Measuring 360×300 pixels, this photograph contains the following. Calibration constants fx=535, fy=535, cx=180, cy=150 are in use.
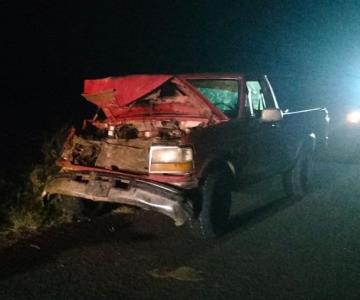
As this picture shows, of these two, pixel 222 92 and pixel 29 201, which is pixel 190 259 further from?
pixel 222 92

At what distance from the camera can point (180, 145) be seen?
539 cm

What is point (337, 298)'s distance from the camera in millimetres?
4281

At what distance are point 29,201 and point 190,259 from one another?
92.7 inches

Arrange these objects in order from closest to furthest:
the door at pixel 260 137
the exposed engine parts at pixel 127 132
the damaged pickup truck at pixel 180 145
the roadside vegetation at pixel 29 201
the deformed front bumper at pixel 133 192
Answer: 1. the deformed front bumper at pixel 133 192
2. the damaged pickup truck at pixel 180 145
3. the roadside vegetation at pixel 29 201
4. the exposed engine parts at pixel 127 132
5. the door at pixel 260 137

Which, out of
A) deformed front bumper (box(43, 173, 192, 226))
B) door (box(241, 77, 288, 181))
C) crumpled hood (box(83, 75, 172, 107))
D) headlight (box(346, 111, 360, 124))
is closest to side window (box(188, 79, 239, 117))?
door (box(241, 77, 288, 181))

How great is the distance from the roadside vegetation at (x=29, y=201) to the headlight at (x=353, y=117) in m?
11.5

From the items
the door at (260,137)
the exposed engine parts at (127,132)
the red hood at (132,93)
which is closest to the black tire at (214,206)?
the door at (260,137)

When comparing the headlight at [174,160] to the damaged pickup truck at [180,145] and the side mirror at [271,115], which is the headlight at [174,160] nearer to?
the damaged pickup truck at [180,145]

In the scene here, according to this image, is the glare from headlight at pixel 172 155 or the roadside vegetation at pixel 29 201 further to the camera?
the roadside vegetation at pixel 29 201

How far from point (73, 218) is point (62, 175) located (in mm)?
862

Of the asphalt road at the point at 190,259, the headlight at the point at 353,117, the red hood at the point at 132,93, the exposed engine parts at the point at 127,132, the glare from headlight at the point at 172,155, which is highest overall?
the red hood at the point at 132,93

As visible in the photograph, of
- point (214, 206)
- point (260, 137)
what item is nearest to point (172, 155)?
point (214, 206)

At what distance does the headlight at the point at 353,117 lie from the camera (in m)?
16.5

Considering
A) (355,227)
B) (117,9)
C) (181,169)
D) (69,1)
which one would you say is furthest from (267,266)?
(117,9)
